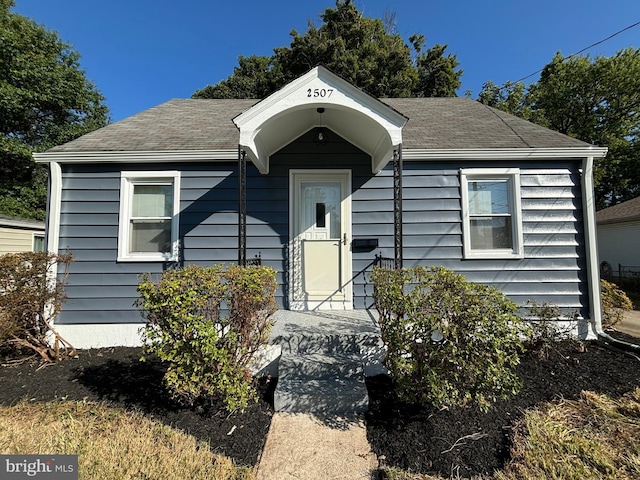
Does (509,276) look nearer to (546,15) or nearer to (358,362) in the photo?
(358,362)

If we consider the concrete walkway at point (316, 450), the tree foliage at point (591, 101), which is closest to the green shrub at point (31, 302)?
the concrete walkway at point (316, 450)

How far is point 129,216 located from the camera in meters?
4.73

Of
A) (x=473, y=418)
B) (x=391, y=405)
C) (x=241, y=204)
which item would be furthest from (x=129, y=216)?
(x=473, y=418)

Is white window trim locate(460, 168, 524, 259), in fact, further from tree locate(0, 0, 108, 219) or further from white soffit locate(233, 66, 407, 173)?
tree locate(0, 0, 108, 219)

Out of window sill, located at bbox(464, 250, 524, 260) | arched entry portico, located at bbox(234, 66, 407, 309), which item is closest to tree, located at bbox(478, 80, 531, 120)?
window sill, located at bbox(464, 250, 524, 260)

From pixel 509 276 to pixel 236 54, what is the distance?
2191 cm

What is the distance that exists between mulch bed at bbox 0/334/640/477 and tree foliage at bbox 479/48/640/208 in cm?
1982

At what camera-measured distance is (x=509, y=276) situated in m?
4.70

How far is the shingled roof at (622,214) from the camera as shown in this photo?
12790 millimetres

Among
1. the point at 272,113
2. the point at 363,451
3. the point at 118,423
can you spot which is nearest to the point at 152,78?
the point at 272,113

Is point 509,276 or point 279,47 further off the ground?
point 279,47

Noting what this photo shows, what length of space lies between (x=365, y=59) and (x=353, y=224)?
1549cm

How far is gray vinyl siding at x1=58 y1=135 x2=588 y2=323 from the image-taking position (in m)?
4.62

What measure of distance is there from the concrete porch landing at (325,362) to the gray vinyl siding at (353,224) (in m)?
1.06
